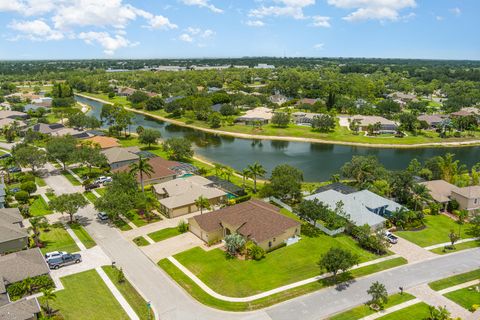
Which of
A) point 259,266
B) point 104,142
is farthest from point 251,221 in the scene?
point 104,142

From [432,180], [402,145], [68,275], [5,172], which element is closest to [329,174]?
[432,180]

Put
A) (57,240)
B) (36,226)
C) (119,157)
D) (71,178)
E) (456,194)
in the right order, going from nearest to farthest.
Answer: (57,240)
(36,226)
(456,194)
(71,178)
(119,157)

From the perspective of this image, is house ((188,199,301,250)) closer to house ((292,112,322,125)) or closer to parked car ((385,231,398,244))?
parked car ((385,231,398,244))

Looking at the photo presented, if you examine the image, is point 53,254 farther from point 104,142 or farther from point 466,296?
point 104,142

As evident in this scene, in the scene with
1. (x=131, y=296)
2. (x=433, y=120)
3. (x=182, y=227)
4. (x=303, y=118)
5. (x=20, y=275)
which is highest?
(x=433, y=120)

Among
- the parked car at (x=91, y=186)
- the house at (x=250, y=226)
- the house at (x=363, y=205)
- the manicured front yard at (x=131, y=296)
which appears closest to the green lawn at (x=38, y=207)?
the parked car at (x=91, y=186)

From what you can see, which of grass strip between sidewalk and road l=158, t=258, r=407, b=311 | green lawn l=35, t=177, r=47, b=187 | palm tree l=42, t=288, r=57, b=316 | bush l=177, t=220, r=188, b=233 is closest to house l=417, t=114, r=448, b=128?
grass strip between sidewalk and road l=158, t=258, r=407, b=311

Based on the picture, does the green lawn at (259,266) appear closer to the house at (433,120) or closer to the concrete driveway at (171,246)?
the concrete driveway at (171,246)
